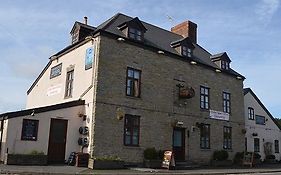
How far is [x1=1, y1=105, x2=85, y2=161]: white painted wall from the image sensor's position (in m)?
16.4

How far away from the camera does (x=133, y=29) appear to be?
2081 cm

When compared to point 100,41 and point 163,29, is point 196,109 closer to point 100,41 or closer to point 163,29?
point 163,29

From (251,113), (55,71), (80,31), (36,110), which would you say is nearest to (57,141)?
(36,110)

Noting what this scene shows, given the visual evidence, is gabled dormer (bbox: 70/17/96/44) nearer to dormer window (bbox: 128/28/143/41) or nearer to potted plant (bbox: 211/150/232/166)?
dormer window (bbox: 128/28/143/41)

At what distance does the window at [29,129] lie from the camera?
16.8 m

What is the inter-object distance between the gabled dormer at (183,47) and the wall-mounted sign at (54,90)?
8.31 meters

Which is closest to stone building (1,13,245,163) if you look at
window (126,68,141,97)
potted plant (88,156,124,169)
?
window (126,68,141,97)

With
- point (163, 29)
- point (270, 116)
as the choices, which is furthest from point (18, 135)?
point (270, 116)

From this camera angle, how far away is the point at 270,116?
32500 mm

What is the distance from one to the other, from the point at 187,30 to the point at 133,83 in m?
10.2

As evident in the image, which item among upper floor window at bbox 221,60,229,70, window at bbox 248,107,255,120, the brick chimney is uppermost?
the brick chimney

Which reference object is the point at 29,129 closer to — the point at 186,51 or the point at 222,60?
the point at 186,51

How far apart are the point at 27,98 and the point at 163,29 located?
12591 millimetres

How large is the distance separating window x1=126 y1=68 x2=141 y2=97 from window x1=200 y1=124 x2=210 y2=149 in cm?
613
